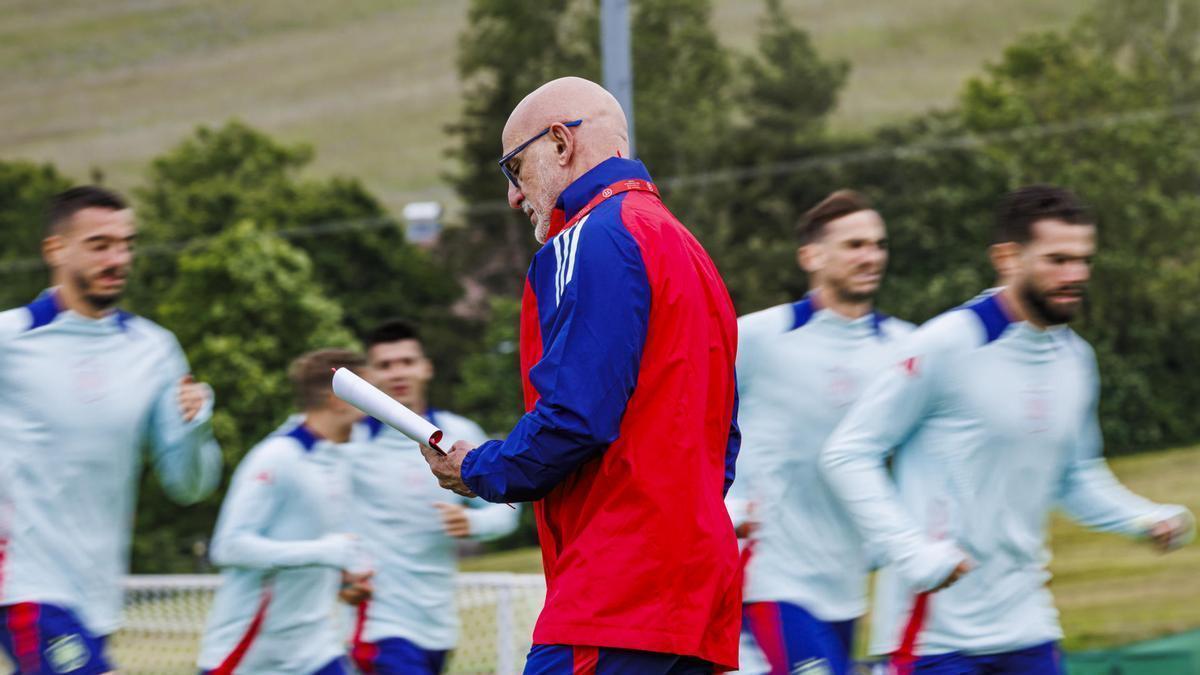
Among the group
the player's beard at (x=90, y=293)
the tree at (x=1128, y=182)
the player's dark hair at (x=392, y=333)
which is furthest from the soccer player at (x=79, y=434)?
the tree at (x=1128, y=182)

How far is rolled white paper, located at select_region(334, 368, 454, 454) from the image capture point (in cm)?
396

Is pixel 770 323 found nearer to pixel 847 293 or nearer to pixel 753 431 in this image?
pixel 847 293

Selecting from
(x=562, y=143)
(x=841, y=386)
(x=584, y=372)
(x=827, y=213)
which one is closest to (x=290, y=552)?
(x=841, y=386)

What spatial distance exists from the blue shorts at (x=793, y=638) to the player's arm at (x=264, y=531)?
1741 mm

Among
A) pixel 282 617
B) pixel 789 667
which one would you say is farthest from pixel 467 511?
pixel 789 667

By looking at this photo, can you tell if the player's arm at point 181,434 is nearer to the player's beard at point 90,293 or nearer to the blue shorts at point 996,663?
the player's beard at point 90,293

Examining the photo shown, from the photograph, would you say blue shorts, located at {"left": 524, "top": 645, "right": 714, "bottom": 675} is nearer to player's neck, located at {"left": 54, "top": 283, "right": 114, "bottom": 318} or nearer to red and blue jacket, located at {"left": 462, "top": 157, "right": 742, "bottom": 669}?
red and blue jacket, located at {"left": 462, "top": 157, "right": 742, "bottom": 669}

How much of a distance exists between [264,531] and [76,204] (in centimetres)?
195

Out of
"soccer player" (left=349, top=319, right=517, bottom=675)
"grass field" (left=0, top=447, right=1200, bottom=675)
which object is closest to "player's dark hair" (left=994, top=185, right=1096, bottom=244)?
"soccer player" (left=349, top=319, right=517, bottom=675)

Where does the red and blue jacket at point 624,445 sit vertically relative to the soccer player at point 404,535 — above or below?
above

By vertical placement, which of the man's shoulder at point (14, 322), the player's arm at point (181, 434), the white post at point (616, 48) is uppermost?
the white post at point (616, 48)

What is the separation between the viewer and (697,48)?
72562 mm

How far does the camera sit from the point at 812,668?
20.3ft

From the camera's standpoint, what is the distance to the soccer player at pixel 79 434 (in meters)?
5.50
